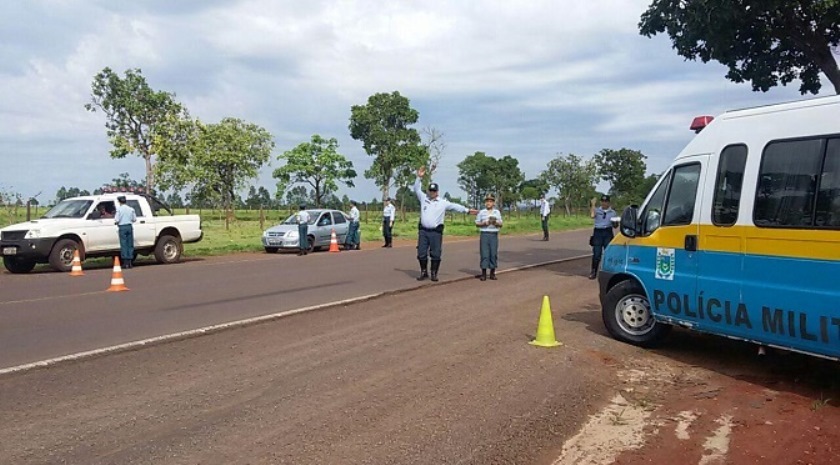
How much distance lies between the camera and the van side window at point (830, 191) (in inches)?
224

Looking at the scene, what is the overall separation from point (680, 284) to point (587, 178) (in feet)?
184

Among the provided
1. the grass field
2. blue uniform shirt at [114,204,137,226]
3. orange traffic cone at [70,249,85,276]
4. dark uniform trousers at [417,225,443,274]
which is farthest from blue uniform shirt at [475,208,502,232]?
the grass field

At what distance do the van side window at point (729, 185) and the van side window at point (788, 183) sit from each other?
212 millimetres

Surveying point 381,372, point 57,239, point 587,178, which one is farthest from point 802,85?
point 587,178

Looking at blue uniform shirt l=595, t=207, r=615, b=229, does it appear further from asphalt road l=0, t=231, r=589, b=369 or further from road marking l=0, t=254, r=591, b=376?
road marking l=0, t=254, r=591, b=376

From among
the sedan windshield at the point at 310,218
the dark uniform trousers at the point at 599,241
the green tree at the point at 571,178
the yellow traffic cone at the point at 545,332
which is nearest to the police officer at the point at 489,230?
the dark uniform trousers at the point at 599,241

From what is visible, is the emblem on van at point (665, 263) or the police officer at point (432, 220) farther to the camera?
the police officer at point (432, 220)

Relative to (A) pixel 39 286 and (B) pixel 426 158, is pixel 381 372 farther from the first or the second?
(B) pixel 426 158

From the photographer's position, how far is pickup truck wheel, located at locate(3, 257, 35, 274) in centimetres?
1638

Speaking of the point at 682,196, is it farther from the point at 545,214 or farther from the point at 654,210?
the point at 545,214

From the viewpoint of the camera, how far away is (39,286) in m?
13.3

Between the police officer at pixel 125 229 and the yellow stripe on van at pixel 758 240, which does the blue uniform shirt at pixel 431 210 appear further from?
the police officer at pixel 125 229

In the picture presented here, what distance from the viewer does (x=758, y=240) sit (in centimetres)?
629

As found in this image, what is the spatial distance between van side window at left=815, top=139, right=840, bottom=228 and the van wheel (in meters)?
2.23
